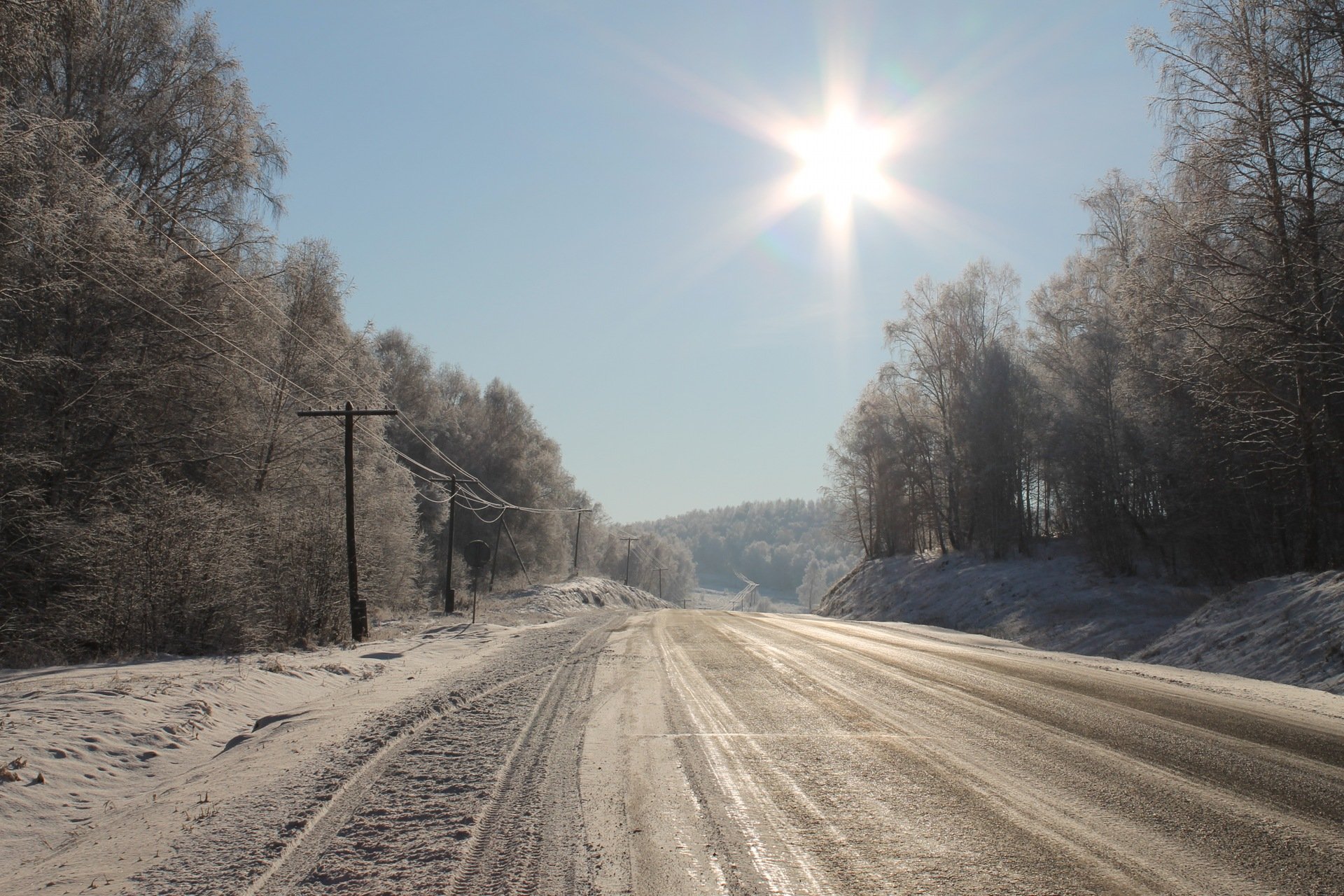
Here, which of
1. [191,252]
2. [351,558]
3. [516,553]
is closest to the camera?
[351,558]

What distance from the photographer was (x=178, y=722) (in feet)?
24.7

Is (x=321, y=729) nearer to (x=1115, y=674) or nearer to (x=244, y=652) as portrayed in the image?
(x=244, y=652)

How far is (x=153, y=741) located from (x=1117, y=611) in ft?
72.6

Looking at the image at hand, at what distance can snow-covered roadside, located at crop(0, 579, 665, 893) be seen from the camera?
14.8 ft

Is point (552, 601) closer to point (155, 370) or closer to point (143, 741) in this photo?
point (155, 370)

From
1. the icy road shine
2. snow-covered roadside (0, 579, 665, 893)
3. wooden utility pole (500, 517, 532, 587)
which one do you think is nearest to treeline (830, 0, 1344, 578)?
the icy road shine

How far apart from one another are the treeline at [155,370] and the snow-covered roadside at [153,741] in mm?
1727

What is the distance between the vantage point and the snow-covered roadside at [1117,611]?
444 inches

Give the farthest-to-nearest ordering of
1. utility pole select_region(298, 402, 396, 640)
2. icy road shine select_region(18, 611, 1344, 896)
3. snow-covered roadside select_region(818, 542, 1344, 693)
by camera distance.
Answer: utility pole select_region(298, 402, 396, 640)
snow-covered roadside select_region(818, 542, 1344, 693)
icy road shine select_region(18, 611, 1344, 896)

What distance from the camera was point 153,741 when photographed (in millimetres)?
6961

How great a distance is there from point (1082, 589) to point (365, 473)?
24.0m

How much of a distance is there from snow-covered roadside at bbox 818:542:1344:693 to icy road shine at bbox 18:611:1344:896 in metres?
4.58

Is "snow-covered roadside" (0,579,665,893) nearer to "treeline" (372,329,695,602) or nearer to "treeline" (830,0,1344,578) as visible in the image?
"treeline" (830,0,1344,578)

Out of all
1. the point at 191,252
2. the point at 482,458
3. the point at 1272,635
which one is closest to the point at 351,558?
the point at 191,252
